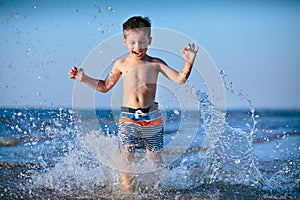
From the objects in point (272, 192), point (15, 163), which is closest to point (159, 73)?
point (272, 192)

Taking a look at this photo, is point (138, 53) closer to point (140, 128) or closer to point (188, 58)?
point (188, 58)

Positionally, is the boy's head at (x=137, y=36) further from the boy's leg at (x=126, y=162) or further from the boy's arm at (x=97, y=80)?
the boy's leg at (x=126, y=162)

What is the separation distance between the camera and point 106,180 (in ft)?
10.9

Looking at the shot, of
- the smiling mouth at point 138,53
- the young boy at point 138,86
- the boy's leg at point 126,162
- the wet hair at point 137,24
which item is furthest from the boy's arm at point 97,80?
the boy's leg at point 126,162

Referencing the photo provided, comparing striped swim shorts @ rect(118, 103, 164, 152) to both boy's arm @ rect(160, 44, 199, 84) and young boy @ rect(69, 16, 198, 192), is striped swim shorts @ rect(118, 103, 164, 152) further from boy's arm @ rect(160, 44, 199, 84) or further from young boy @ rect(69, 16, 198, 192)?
boy's arm @ rect(160, 44, 199, 84)

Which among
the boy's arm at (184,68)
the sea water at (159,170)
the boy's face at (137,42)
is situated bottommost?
the sea water at (159,170)

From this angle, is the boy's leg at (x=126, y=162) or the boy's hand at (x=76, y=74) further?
the boy's hand at (x=76, y=74)

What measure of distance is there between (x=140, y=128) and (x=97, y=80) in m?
0.50

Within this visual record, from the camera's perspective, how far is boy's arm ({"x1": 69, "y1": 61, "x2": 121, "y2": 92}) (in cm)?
334

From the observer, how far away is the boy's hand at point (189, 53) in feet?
10.4

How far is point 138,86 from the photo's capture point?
3.29 meters

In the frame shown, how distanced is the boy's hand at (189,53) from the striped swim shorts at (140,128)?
1.41 feet

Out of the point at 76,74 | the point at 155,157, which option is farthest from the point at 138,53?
the point at 155,157

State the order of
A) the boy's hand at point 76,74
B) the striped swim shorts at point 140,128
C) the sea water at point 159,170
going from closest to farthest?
1. the sea water at point 159,170
2. the striped swim shorts at point 140,128
3. the boy's hand at point 76,74
